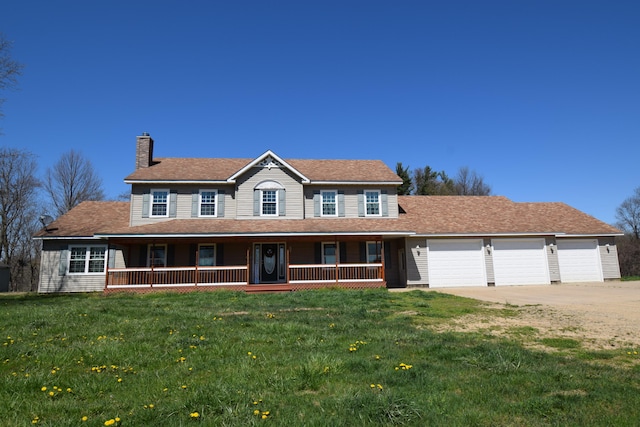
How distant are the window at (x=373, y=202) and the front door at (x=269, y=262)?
5.33 meters

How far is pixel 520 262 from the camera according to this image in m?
22.4

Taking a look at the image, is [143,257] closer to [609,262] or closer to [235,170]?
[235,170]

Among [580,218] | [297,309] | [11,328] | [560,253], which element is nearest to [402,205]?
[560,253]

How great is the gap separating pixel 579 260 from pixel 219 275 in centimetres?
2036

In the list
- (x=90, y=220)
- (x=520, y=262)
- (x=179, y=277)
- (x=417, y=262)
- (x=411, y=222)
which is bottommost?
(x=179, y=277)

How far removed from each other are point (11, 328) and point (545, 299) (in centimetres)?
1574

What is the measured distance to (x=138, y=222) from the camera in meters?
21.4

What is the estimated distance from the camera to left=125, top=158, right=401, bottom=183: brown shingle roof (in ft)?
72.2

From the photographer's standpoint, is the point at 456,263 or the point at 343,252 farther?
the point at 456,263

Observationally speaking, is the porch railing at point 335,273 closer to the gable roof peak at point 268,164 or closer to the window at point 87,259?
the gable roof peak at point 268,164

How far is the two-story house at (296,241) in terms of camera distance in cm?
2041

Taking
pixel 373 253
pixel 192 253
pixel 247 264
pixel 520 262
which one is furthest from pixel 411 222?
pixel 192 253

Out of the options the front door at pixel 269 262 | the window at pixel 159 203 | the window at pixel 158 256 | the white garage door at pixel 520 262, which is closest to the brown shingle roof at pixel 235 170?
the window at pixel 159 203

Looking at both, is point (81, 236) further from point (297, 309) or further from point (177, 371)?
point (177, 371)
